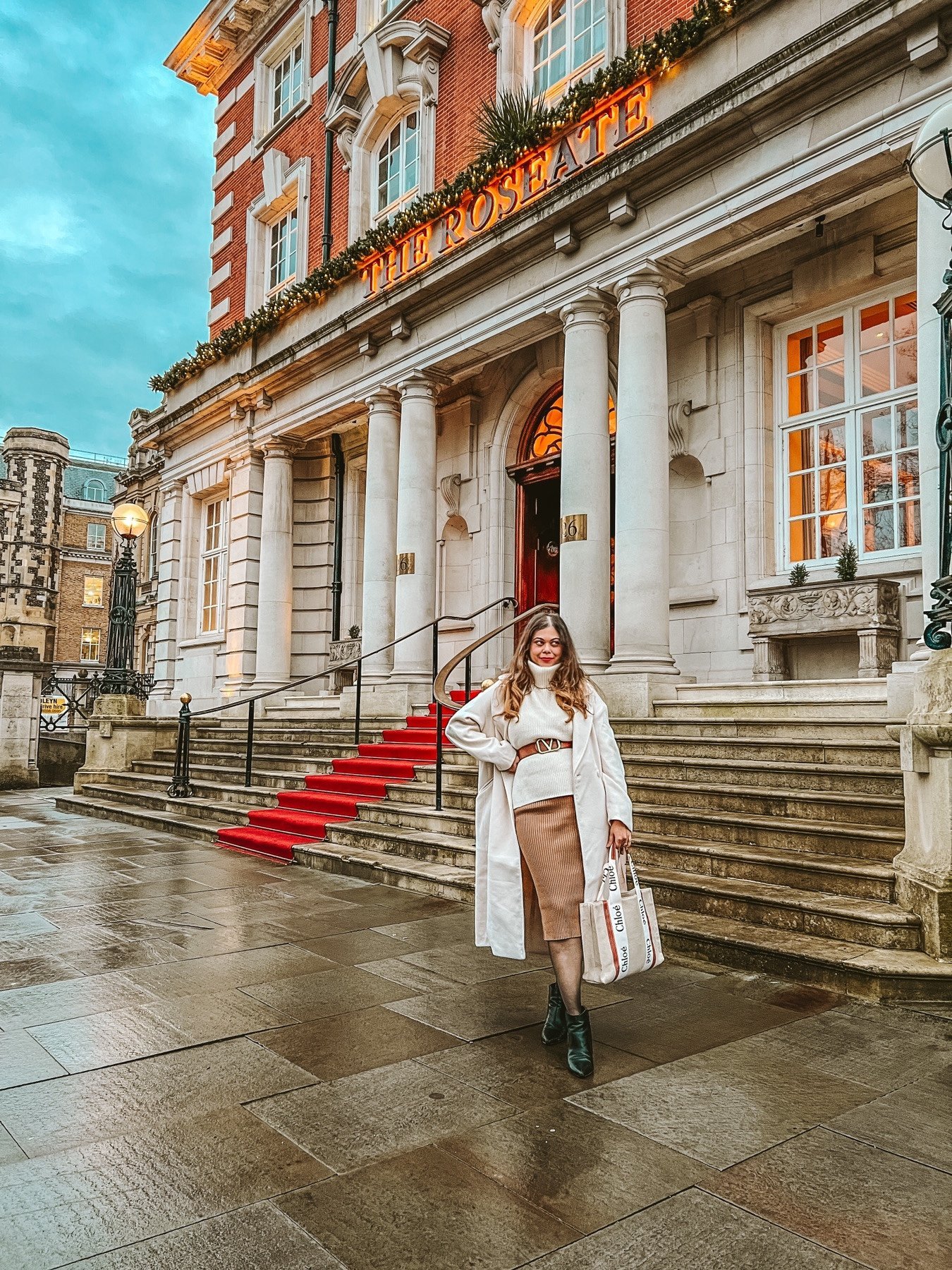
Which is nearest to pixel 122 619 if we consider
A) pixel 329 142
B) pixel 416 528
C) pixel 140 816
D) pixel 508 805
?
pixel 140 816

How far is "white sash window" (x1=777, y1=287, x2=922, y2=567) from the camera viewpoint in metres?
9.22

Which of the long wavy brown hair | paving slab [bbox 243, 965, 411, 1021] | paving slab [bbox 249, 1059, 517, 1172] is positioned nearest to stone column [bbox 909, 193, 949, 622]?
the long wavy brown hair

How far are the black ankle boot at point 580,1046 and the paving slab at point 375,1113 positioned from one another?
1.27 feet

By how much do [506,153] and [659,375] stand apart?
348 cm

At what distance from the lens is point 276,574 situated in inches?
601

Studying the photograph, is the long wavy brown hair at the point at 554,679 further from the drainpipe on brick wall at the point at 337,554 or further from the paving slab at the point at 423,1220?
the drainpipe on brick wall at the point at 337,554

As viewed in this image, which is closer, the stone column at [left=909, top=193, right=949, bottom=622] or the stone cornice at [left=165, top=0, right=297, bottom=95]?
the stone column at [left=909, top=193, right=949, bottom=622]

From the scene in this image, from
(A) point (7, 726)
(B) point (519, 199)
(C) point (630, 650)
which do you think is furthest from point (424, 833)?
(A) point (7, 726)

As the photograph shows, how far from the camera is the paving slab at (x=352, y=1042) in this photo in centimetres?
354

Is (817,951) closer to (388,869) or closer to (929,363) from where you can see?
(388,869)

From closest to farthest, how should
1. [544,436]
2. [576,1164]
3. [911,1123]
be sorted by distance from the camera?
[576,1164], [911,1123], [544,436]

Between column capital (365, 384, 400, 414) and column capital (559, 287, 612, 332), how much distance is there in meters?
3.48

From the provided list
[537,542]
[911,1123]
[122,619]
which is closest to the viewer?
[911,1123]

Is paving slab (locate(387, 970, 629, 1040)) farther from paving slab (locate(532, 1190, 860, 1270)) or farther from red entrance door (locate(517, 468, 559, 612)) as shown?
red entrance door (locate(517, 468, 559, 612))
